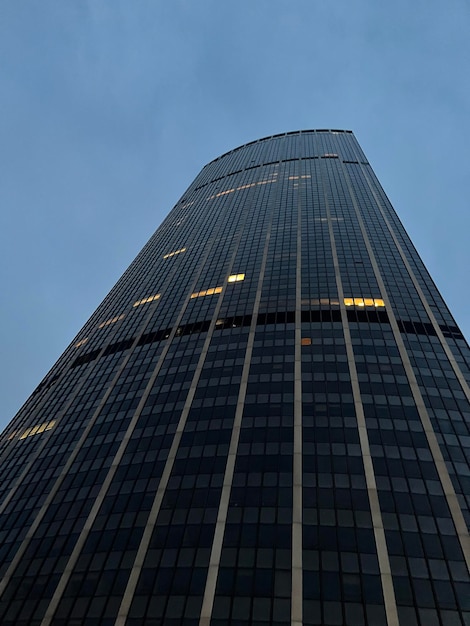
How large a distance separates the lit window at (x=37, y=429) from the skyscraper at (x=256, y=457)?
0.93 feet

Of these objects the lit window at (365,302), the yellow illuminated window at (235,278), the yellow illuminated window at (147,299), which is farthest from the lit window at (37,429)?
the lit window at (365,302)

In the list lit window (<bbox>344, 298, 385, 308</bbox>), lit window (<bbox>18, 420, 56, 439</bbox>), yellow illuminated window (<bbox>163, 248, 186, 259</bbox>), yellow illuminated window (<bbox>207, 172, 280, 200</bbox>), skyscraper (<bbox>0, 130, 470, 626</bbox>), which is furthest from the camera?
yellow illuminated window (<bbox>207, 172, 280, 200</bbox>)

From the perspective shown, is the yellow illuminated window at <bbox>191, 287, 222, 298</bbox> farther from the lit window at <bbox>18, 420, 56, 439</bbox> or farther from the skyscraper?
the lit window at <bbox>18, 420, 56, 439</bbox>

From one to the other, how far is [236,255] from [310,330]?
36.3 m

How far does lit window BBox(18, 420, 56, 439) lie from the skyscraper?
0.28 meters

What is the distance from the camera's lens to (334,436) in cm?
5600

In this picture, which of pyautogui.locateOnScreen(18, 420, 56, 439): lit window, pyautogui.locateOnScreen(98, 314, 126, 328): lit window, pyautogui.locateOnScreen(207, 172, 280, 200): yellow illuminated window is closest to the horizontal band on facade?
pyautogui.locateOnScreen(98, 314, 126, 328): lit window

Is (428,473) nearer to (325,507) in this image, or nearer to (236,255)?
(325,507)

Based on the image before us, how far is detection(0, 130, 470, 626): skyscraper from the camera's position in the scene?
139ft

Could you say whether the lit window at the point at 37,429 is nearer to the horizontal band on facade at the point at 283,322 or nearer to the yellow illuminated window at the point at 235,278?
the horizontal band on facade at the point at 283,322

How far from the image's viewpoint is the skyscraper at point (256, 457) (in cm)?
4241

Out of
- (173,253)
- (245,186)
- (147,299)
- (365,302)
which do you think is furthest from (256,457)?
(245,186)

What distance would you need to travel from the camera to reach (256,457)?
181ft

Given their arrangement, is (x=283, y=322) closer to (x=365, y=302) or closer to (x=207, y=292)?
(x=365, y=302)
